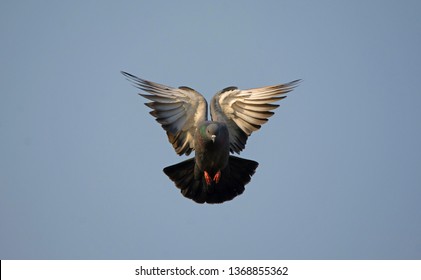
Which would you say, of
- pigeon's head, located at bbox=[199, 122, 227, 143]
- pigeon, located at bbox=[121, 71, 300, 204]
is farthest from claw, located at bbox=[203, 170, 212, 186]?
pigeon's head, located at bbox=[199, 122, 227, 143]

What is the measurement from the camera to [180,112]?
22438mm

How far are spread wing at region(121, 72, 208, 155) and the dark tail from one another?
498mm

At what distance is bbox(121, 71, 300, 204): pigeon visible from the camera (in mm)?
21266

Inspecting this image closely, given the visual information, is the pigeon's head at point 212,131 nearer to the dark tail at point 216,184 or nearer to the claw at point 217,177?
the claw at point 217,177

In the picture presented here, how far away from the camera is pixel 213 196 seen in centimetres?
2166

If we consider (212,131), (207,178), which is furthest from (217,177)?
(212,131)

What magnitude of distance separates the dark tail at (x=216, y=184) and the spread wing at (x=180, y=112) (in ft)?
1.63

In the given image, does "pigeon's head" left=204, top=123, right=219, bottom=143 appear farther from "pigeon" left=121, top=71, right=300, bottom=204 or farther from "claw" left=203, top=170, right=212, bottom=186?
"claw" left=203, top=170, right=212, bottom=186

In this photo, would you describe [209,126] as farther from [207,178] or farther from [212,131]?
[207,178]

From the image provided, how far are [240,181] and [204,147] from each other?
1.36m

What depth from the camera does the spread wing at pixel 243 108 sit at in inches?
887

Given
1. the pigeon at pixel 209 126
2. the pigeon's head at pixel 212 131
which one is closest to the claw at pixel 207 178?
the pigeon at pixel 209 126
